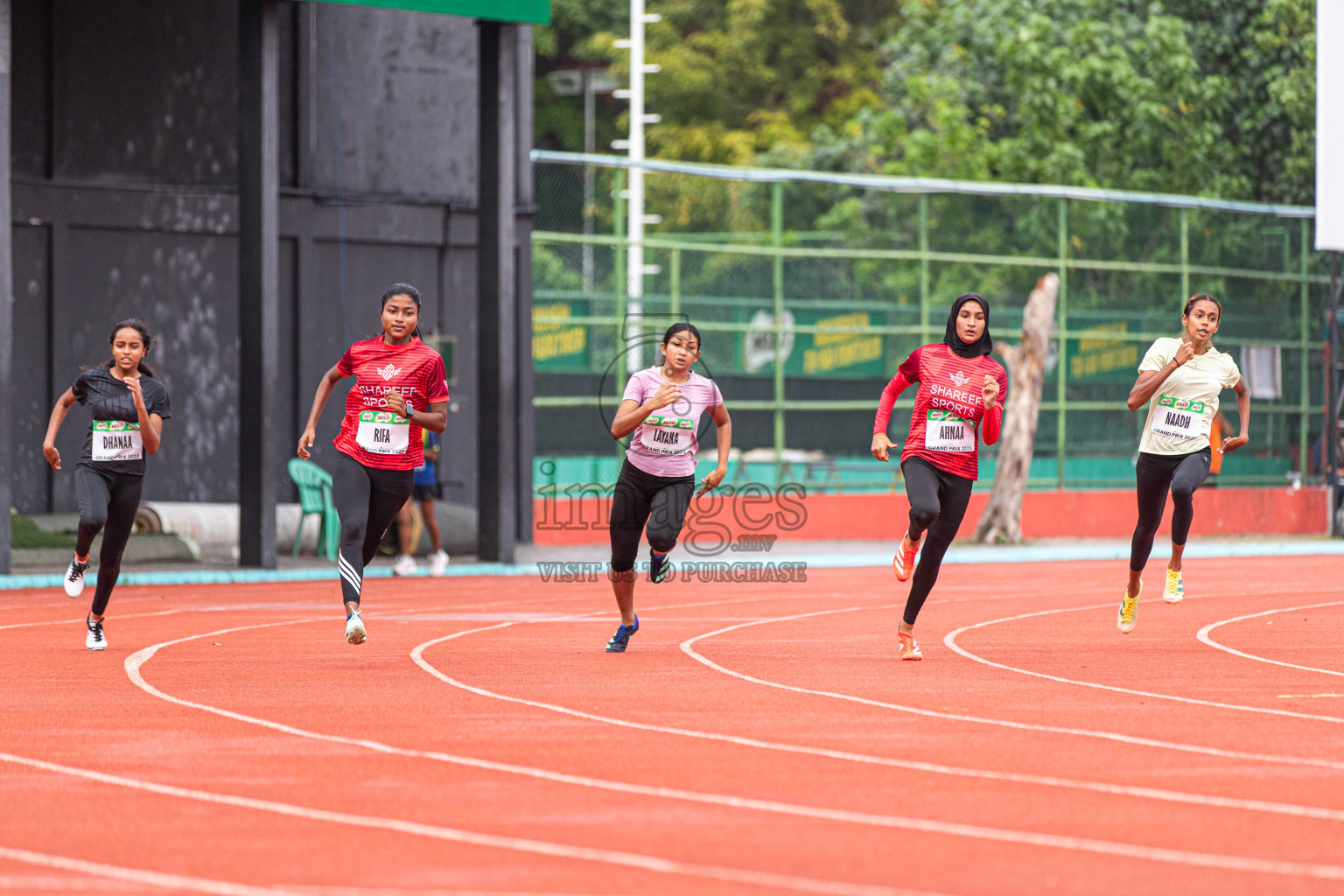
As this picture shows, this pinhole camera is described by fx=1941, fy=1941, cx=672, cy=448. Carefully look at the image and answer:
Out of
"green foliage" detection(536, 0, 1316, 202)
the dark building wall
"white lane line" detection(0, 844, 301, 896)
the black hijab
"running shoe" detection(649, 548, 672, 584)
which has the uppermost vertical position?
"green foliage" detection(536, 0, 1316, 202)

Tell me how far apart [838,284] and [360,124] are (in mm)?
7065

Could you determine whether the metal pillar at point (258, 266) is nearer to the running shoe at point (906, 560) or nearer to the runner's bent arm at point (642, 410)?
the runner's bent arm at point (642, 410)

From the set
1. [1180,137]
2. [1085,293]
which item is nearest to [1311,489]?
[1085,293]

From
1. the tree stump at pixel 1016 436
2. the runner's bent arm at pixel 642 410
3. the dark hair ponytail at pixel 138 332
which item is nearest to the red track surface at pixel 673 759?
the runner's bent arm at pixel 642 410

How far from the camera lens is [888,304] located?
→ 26750mm

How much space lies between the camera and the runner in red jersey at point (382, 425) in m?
11.1

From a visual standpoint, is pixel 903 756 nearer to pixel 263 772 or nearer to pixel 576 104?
pixel 263 772

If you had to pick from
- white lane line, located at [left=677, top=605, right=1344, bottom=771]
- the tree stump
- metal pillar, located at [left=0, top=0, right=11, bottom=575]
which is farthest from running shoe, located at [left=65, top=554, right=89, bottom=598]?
the tree stump

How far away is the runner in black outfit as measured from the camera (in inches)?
462

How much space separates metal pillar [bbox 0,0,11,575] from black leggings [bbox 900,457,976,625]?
997cm

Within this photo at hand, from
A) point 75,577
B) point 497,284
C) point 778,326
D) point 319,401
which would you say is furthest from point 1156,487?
point 778,326

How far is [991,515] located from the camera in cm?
2559

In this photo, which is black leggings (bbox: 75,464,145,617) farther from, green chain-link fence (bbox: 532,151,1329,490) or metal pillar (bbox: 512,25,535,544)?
green chain-link fence (bbox: 532,151,1329,490)

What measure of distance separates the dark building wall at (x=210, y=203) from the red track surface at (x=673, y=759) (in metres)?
7.98
